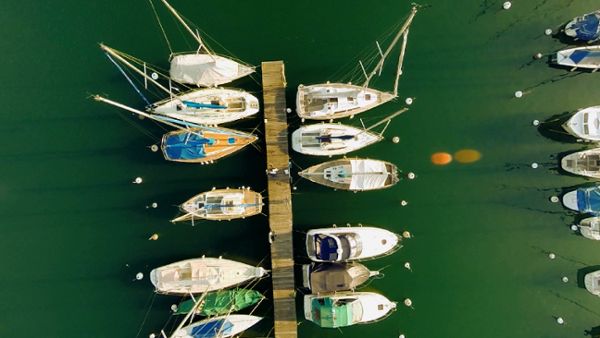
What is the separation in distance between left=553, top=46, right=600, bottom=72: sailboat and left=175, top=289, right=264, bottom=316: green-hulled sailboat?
17500 millimetres

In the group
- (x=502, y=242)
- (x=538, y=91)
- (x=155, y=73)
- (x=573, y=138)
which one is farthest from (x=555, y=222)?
(x=155, y=73)

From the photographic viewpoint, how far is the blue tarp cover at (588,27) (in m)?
17.1

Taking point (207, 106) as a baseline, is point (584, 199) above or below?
below

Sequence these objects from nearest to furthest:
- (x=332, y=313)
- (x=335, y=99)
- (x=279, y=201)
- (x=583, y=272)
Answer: (x=332, y=313) → (x=335, y=99) → (x=279, y=201) → (x=583, y=272)

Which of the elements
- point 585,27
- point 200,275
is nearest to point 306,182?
→ point 200,275

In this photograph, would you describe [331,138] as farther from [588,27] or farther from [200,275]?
[588,27]

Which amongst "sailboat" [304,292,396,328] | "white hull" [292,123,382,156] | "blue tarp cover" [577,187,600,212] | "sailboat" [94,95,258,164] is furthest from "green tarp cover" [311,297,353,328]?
"blue tarp cover" [577,187,600,212]

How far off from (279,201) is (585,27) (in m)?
15.7

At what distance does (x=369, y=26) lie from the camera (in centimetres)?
1833

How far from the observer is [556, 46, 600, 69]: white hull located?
17312mm

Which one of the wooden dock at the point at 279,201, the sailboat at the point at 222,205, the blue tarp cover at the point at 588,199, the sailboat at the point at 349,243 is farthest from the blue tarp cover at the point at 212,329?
the blue tarp cover at the point at 588,199

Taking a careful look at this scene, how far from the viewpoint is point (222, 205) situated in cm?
1705

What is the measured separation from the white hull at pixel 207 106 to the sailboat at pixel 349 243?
6.42 meters

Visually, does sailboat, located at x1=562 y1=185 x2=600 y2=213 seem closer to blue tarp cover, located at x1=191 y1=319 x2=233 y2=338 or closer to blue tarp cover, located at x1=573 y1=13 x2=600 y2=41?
blue tarp cover, located at x1=573 y1=13 x2=600 y2=41
